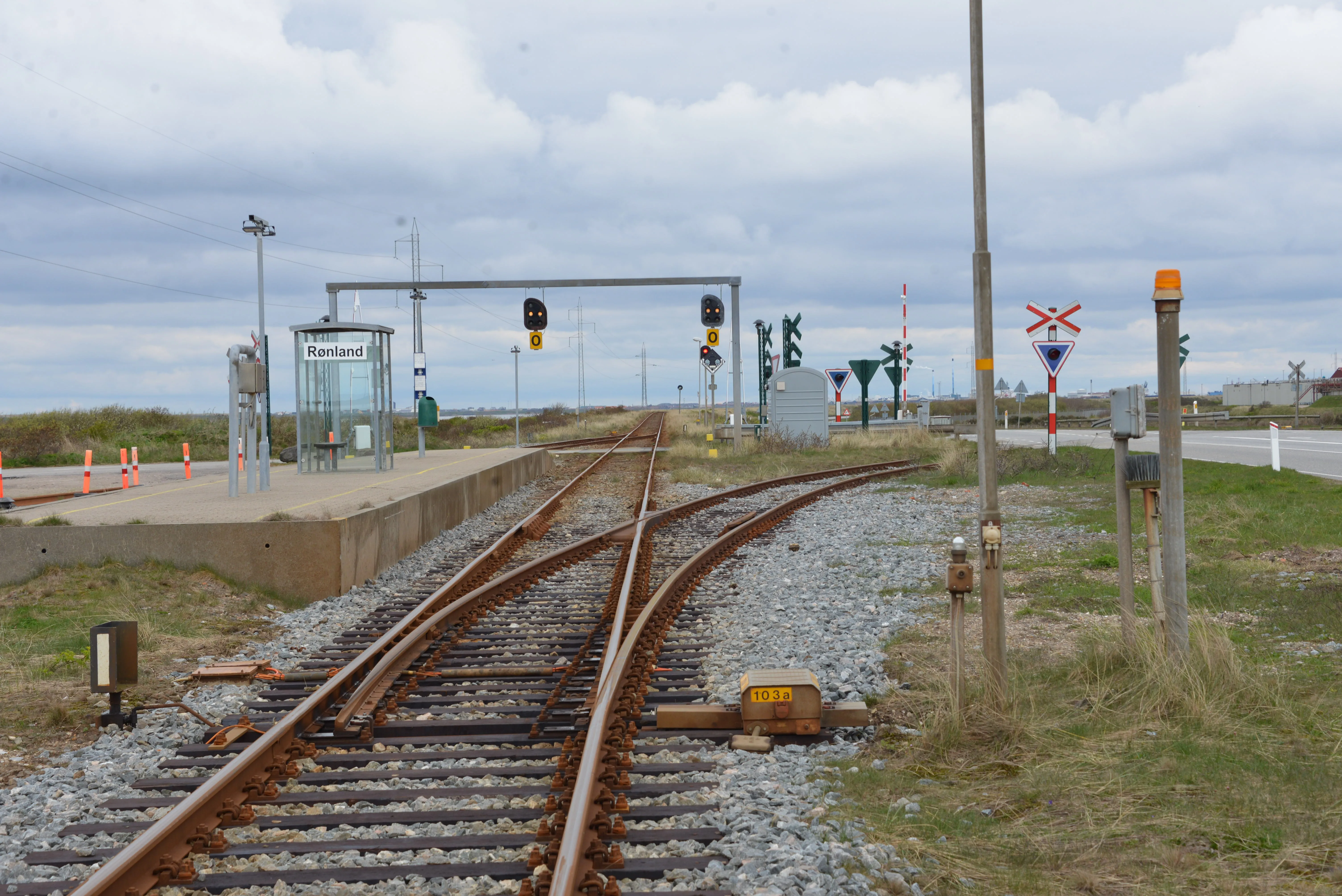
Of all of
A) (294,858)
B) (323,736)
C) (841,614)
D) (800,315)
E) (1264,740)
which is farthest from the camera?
(800,315)

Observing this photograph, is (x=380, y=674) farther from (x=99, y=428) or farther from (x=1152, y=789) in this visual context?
(x=99, y=428)

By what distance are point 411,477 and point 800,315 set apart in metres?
22.0

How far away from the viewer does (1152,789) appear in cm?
493

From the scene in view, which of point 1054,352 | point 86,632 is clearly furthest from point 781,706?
point 1054,352

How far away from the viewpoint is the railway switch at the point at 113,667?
21.3 feet

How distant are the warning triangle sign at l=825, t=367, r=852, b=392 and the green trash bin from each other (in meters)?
12.7

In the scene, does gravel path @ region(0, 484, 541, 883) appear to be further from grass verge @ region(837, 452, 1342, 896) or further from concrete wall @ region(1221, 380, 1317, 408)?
concrete wall @ region(1221, 380, 1317, 408)

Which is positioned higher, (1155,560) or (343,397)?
(343,397)

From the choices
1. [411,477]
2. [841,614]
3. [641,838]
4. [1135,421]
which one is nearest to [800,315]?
[411,477]

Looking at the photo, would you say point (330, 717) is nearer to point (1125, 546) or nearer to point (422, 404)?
point (1125, 546)

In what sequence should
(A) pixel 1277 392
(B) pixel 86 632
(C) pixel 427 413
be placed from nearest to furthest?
(B) pixel 86 632 → (C) pixel 427 413 → (A) pixel 1277 392

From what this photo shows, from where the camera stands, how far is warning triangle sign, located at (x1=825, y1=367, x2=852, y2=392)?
35.2 m

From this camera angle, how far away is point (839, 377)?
35344 mm

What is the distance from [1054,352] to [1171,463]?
1547 cm
